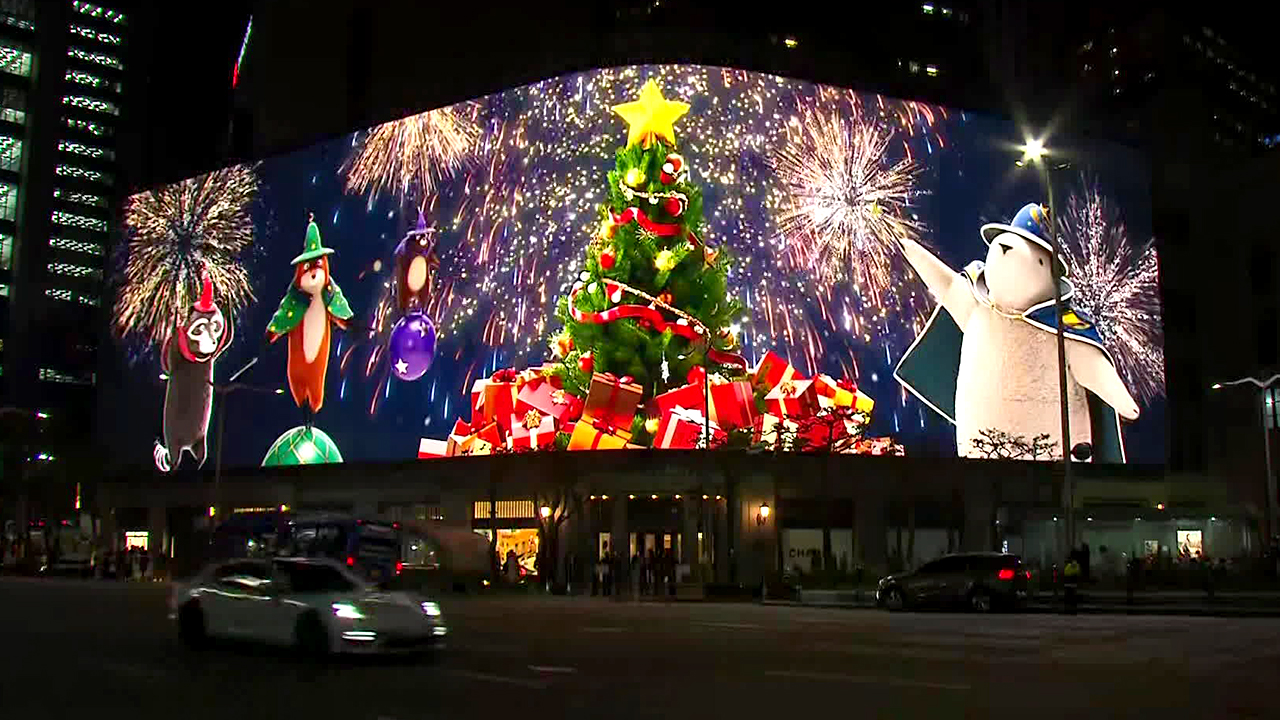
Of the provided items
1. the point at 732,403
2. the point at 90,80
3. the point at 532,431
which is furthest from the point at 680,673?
the point at 90,80

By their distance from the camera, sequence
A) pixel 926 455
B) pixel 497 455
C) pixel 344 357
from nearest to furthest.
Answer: pixel 497 455 < pixel 926 455 < pixel 344 357

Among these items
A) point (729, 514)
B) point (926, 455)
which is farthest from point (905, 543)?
point (729, 514)

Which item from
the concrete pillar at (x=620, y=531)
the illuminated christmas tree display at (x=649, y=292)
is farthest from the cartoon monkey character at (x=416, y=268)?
the concrete pillar at (x=620, y=531)

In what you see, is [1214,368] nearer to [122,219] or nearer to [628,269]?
[628,269]

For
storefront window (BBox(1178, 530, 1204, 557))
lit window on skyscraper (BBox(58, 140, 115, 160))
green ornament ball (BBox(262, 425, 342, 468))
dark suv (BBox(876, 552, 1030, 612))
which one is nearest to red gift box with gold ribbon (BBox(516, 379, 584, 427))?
green ornament ball (BBox(262, 425, 342, 468))

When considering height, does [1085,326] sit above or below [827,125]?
below

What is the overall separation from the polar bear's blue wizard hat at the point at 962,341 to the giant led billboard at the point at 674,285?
0.38 feet

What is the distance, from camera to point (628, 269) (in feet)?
160

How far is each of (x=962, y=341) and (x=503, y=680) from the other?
4590cm

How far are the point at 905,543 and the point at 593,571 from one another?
14.3m

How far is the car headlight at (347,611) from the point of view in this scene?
55.0 feet

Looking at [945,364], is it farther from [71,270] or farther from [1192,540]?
[71,270]

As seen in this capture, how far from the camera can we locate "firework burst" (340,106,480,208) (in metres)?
57.6

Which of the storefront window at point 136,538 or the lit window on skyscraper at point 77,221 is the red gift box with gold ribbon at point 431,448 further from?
the lit window on skyscraper at point 77,221
